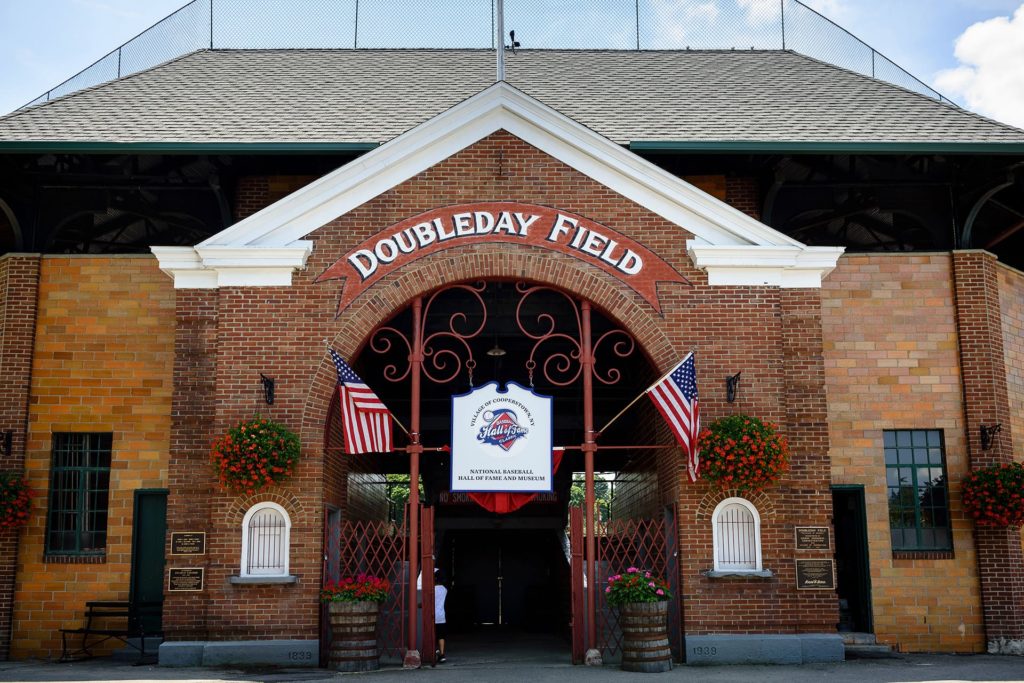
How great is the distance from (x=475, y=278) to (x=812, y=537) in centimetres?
574

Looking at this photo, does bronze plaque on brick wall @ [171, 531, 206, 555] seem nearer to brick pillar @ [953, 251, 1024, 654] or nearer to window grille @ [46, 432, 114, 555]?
Answer: window grille @ [46, 432, 114, 555]

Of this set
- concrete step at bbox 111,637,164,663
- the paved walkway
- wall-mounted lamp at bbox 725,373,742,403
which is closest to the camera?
the paved walkway

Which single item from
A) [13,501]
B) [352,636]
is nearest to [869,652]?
[352,636]

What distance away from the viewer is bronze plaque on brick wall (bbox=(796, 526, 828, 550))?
45.6 ft

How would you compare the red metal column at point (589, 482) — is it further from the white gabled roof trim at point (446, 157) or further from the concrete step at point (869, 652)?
the concrete step at point (869, 652)

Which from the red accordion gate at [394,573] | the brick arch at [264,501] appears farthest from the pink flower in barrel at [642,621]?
the brick arch at [264,501]

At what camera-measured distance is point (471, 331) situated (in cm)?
1828

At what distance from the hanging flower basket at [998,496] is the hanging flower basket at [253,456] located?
9864 mm

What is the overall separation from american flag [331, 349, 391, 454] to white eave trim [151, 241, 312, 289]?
4.63ft

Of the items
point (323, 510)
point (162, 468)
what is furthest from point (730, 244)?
point (162, 468)

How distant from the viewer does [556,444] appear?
2453cm

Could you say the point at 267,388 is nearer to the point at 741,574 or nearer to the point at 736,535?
the point at 736,535

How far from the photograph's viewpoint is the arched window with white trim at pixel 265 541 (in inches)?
537

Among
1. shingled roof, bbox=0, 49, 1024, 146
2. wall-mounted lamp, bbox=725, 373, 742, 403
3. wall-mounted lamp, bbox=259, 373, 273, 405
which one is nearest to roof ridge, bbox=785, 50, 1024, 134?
shingled roof, bbox=0, 49, 1024, 146
